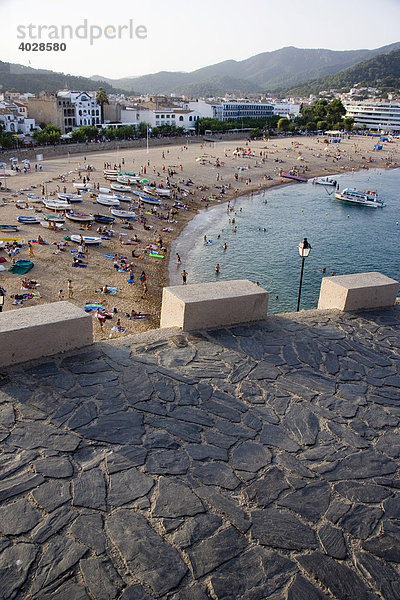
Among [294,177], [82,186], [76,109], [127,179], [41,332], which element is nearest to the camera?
[41,332]

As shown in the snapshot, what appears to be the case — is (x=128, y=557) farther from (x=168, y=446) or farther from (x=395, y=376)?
(x=395, y=376)

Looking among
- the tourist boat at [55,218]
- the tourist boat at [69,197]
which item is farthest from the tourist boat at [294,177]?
the tourist boat at [55,218]

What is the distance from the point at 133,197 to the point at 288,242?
13.7m

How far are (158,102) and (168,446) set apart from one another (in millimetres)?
106524

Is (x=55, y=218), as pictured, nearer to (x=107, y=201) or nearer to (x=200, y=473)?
(x=107, y=201)

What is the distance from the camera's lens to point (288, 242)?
116 ft

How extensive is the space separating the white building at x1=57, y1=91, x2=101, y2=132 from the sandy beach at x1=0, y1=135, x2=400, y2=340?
1654 cm

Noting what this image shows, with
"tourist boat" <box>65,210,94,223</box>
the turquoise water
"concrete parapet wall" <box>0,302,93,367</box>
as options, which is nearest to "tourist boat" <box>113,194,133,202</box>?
the turquoise water

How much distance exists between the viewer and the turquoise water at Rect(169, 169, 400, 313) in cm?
2712

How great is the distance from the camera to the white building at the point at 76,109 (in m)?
78.9

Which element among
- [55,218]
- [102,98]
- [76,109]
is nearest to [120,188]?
[55,218]

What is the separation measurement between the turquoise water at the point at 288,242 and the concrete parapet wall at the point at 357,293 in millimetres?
14682

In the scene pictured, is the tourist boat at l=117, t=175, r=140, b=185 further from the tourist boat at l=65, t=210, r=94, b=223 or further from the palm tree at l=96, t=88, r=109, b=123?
the palm tree at l=96, t=88, r=109, b=123

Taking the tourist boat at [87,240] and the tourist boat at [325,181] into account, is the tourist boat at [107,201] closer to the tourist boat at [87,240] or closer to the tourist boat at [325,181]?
the tourist boat at [87,240]
